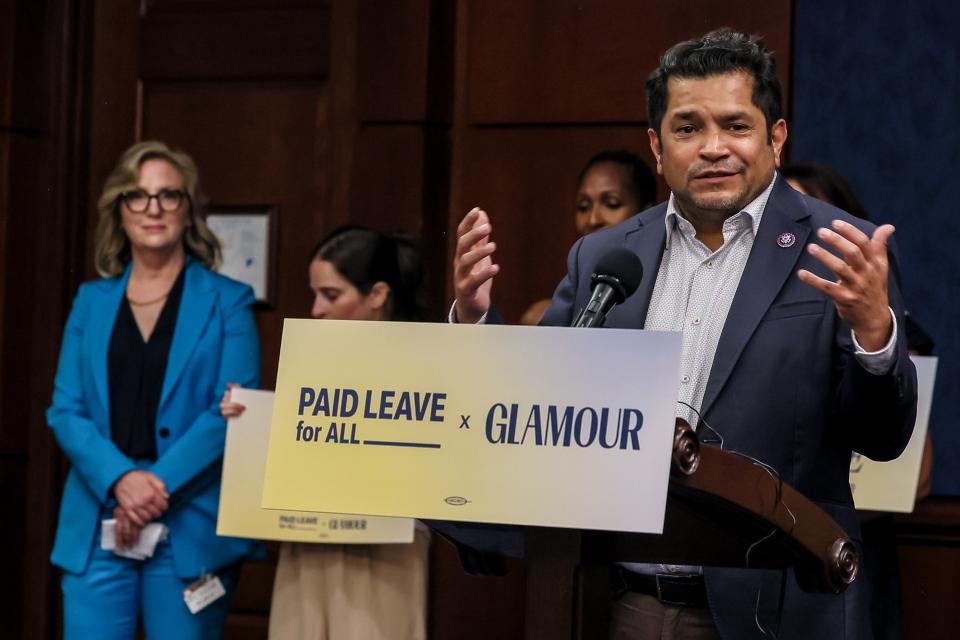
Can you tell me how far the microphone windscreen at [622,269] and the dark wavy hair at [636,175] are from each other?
2.25 m

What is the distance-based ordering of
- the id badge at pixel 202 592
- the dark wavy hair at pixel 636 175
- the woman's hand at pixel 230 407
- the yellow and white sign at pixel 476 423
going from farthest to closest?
the dark wavy hair at pixel 636 175, the id badge at pixel 202 592, the woman's hand at pixel 230 407, the yellow and white sign at pixel 476 423

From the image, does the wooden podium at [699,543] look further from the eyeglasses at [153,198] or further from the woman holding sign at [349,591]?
the eyeglasses at [153,198]

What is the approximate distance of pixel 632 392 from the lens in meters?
1.72

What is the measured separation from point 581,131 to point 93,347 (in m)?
1.91

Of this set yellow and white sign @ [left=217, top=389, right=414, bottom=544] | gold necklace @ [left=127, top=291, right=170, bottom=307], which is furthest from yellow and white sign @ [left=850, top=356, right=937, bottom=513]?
gold necklace @ [left=127, top=291, right=170, bottom=307]

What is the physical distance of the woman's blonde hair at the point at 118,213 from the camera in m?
4.56

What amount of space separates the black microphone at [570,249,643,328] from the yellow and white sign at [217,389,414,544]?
6.51 feet

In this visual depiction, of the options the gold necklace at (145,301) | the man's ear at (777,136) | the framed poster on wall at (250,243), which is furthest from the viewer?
the framed poster on wall at (250,243)

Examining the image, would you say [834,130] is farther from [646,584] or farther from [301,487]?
[301,487]

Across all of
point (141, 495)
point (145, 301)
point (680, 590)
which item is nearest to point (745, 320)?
point (680, 590)

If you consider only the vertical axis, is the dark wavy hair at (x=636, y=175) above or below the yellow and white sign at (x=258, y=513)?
above

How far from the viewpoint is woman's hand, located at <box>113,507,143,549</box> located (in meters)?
4.11

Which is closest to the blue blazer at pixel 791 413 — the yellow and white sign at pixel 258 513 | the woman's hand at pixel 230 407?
the yellow and white sign at pixel 258 513

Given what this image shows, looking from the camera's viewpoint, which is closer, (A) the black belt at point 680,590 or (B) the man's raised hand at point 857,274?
(B) the man's raised hand at point 857,274
